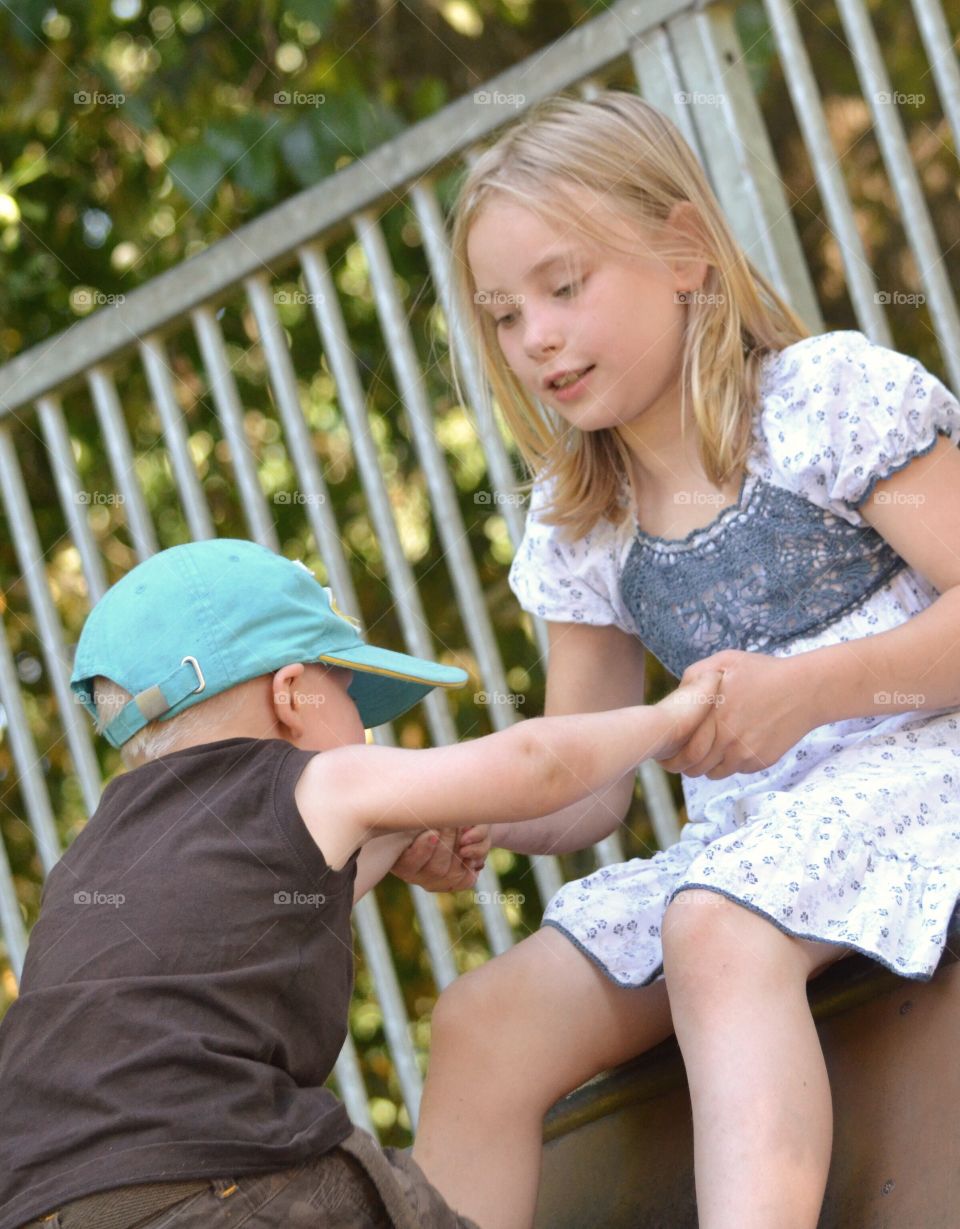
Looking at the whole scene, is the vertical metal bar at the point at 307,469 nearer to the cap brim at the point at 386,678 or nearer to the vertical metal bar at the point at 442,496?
the vertical metal bar at the point at 442,496

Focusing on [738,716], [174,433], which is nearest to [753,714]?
[738,716]

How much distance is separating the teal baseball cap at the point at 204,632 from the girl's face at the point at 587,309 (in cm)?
45

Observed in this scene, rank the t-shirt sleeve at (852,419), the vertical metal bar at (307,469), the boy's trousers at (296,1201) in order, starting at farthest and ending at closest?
the vertical metal bar at (307,469), the t-shirt sleeve at (852,419), the boy's trousers at (296,1201)

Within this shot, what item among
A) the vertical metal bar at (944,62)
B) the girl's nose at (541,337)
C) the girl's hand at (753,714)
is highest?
the vertical metal bar at (944,62)

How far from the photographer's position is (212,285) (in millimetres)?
2713

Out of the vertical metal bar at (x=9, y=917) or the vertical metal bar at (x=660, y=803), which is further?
the vertical metal bar at (x=9, y=917)

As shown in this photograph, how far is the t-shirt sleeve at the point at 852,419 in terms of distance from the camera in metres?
1.78

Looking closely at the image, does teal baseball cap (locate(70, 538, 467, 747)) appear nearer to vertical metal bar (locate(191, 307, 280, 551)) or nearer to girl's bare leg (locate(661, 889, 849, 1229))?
girl's bare leg (locate(661, 889, 849, 1229))

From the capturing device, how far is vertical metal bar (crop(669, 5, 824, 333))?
2.31 meters

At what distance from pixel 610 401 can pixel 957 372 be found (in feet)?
1.81

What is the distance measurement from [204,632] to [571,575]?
26.7 inches

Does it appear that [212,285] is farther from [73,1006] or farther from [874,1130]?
[874,1130]

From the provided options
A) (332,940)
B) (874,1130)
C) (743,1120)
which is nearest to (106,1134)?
(332,940)

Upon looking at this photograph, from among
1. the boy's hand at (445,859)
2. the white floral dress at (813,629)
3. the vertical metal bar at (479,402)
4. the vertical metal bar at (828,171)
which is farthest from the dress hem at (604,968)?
the vertical metal bar at (828,171)
